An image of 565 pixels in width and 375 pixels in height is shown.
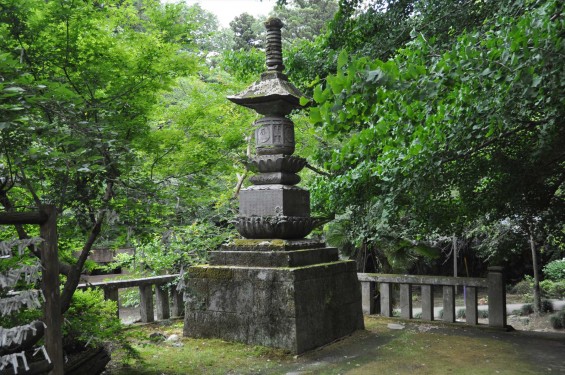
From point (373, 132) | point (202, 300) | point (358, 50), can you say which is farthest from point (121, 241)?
point (358, 50)

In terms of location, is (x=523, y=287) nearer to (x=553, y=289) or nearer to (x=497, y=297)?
(x=553, y=289)

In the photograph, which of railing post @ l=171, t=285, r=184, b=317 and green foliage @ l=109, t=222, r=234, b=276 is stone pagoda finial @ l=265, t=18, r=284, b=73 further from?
railing post @ l=171, t=285, r=184, b=317

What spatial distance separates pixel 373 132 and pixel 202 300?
3.33 meters

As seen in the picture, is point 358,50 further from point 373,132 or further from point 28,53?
point 28,53

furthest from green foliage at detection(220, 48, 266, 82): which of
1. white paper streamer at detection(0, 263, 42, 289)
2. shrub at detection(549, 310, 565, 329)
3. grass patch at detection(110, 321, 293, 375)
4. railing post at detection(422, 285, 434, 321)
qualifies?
shrub at detection(549, 310, 565, 329)

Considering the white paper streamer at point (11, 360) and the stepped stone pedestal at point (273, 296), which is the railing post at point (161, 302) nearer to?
the stepped stone pedestal at point (273, 296)

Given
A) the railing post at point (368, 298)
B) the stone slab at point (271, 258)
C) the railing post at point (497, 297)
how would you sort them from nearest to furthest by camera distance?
the stone slab at point (271, 258) → the railing post at point (497, 297) → the railing post at point (368, 298)

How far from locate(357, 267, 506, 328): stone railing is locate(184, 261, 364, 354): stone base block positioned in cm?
169

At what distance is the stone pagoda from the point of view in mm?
5730

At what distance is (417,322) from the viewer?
307 inches

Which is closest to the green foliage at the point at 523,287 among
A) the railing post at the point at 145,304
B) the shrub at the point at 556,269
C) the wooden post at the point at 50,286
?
the shrub at the point at 556,269

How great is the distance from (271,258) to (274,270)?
245 millimetres

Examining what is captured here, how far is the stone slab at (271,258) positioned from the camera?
5.93 m

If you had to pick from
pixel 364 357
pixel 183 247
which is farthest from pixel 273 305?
pixel 183 247
